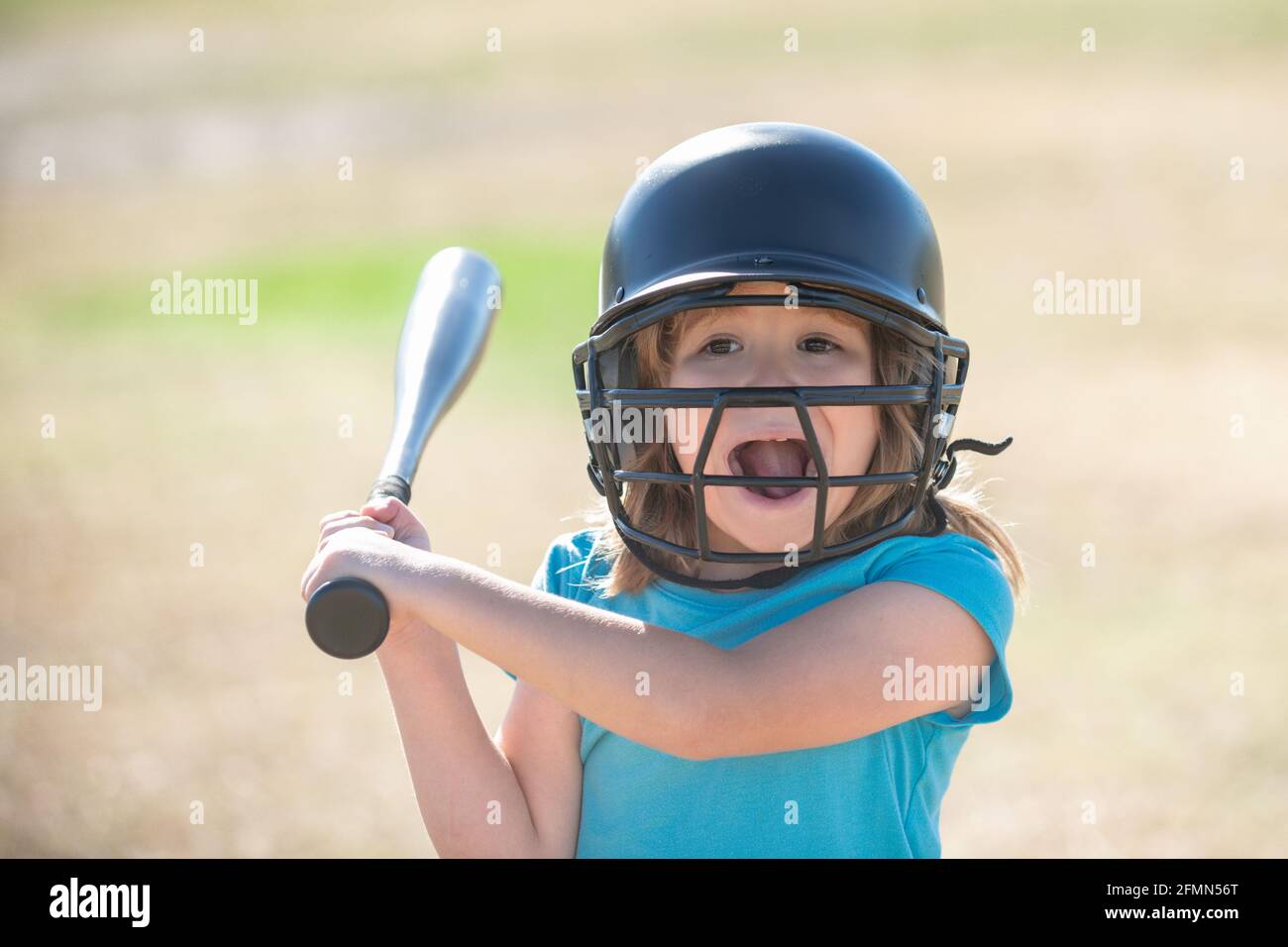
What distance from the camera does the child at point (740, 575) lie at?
2.10 m

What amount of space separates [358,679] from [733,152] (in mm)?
4381

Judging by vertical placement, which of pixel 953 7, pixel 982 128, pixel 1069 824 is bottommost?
pixel 1069 824

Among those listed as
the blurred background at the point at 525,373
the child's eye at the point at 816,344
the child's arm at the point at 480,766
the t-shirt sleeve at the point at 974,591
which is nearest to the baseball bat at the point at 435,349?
the child's arm at the point at 480,766

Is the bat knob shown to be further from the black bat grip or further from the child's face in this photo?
the child's face

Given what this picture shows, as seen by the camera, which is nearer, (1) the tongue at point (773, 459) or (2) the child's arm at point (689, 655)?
(2) the child's arm at point (689, 655)

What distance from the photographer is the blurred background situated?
5.39 m

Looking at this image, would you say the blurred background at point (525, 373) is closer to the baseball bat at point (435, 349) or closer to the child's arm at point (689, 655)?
the baseball bat at point (435, 349)

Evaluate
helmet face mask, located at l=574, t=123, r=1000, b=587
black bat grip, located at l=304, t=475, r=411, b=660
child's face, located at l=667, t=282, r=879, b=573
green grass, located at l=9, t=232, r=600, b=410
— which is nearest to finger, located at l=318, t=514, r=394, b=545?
black bat grip, located at l=304, t=475, r=411, b=660

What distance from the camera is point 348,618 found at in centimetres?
205

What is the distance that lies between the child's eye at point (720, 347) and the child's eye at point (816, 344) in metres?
0.10

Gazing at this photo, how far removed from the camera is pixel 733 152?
7.88ft

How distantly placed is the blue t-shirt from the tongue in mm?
170

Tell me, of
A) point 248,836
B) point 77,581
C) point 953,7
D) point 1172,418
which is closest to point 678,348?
point 248,836

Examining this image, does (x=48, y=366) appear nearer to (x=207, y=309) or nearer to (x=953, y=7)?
(x=207, y=309)
